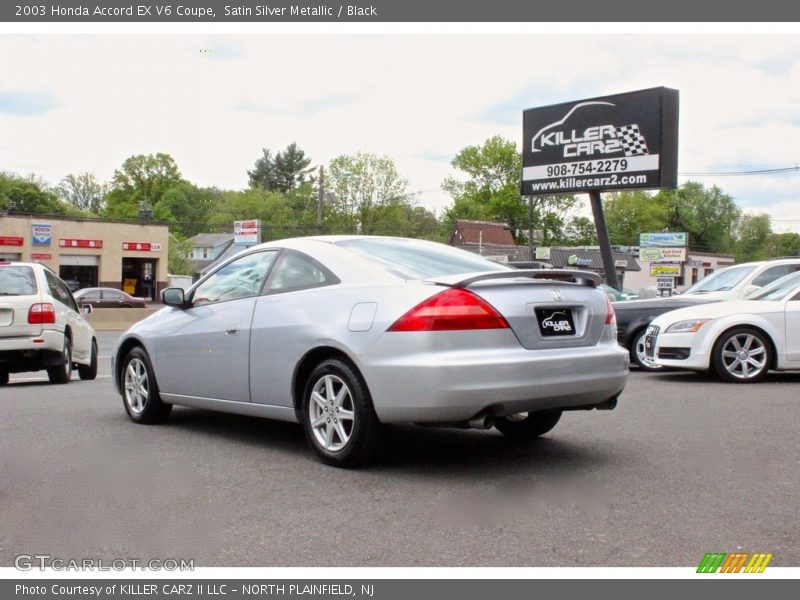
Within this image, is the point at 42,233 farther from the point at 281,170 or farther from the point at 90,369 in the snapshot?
the point at 281,170

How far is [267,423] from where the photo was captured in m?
7.68

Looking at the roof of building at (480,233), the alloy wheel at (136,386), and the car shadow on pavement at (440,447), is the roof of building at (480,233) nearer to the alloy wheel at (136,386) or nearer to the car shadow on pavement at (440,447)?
the alloy wheel at (136,386)

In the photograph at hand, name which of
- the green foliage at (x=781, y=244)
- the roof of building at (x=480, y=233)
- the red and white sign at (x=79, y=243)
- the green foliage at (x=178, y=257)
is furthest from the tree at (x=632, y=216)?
the red and white sign at (x=79, y=243)

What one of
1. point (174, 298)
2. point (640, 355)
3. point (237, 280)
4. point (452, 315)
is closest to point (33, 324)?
point (174, 298)

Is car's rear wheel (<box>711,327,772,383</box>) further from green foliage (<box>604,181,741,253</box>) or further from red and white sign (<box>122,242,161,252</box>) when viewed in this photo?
green foliage (<box>604,181,741,253</box>)

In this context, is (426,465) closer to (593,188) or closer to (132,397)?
(132,397)

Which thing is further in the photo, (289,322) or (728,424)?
(728,424)

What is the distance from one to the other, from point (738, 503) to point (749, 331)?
6.57 metres

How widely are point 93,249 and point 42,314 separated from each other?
48.6 meters

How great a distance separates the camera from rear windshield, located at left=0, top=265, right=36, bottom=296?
1167 cm

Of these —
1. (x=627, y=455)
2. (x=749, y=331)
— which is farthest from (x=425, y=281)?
(x=749, y=331)

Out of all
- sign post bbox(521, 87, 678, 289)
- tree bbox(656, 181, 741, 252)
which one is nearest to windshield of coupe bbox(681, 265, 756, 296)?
sign post bbox(521, 87, 678, 289)

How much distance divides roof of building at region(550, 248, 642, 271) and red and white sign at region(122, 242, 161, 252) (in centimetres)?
3691

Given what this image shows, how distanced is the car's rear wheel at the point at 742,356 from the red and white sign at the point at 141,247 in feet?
175
